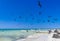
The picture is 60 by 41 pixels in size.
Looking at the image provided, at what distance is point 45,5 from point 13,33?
0.60 meters

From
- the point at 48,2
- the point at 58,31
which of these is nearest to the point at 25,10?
the point at 48,2

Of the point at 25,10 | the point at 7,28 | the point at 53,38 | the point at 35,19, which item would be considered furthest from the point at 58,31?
the point at 7,28

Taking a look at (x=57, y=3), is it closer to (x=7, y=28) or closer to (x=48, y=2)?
(x=48, y=2)

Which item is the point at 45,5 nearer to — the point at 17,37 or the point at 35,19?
the point at 35,19

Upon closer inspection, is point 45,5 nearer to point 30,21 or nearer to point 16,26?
point 30,21

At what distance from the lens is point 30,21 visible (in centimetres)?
241

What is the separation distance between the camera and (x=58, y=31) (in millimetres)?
2457

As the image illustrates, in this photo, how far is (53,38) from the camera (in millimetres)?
2467

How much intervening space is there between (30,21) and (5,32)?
1.28 feet

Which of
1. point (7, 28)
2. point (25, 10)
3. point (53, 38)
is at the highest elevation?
point (25, 10)

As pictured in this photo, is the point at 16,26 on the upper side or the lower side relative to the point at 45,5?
lower

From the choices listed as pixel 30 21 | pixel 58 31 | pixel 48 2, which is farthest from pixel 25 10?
pixel 58 31

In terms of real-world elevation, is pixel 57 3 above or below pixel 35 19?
above

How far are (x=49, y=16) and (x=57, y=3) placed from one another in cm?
21
